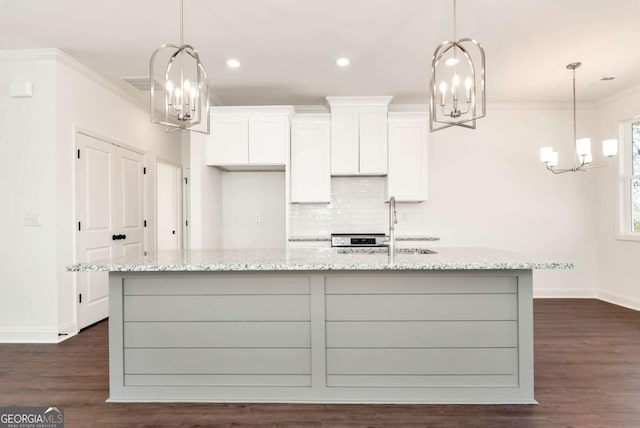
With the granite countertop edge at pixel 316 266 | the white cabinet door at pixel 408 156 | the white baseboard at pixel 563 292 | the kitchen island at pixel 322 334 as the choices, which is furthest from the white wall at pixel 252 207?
the white baseboard at pixel 563 292

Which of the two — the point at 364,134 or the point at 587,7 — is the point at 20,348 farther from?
the point at 587,7

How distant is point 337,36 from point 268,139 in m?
1.64

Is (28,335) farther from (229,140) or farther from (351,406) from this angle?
(351,406)

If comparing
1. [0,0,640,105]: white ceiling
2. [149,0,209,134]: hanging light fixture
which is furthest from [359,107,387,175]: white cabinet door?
[149,0,209,134]: hanging light fixture

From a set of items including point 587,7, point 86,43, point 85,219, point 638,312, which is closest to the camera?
point 587,7

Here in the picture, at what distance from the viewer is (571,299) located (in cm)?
514

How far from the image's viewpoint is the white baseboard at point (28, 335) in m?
3.52

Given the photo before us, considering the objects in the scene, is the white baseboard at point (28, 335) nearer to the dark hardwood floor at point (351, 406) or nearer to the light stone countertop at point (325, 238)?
the dark hardwood floor at point (351, 406)

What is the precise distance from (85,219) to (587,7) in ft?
15.5

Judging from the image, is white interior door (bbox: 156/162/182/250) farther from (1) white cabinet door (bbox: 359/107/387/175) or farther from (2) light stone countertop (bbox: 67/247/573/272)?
(2) light stone countertop (bbox: 67/247/573/272)

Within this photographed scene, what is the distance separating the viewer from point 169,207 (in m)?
6.50

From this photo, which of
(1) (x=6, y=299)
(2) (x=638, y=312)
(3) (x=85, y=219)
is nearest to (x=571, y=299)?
(2) (x=638, y=312)

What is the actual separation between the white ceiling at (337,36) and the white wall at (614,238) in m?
0.50

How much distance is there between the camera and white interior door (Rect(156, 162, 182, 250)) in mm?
6195
